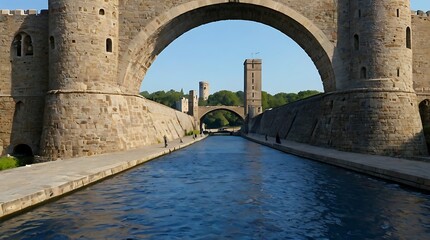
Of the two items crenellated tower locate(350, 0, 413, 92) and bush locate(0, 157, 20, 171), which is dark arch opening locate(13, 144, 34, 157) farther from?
crenellated tower locate(350, 0, 413, 92)

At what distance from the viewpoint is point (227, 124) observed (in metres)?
133

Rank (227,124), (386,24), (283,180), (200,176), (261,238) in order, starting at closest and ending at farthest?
1. (261,238)
2. (283,180)
3. (200,176)
4. (386,24)
5. (227,124)

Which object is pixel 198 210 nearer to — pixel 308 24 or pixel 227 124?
pixel 308 24

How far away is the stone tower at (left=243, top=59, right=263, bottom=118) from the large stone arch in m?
67.2

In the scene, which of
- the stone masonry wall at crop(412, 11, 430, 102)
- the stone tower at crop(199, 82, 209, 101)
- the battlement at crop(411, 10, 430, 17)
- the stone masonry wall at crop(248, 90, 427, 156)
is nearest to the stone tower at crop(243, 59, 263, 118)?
the battlement at crop(411, 10, 430, 17)

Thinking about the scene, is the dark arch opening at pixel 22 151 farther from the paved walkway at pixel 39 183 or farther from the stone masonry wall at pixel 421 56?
the stone masonry wall at pixel 421 56

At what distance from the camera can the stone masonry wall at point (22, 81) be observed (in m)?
23.3

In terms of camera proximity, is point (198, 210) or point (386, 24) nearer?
point (198, 210)

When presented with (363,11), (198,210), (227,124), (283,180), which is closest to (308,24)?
(363,11)

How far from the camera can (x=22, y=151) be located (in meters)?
24.2

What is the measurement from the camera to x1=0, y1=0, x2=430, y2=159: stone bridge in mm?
20828

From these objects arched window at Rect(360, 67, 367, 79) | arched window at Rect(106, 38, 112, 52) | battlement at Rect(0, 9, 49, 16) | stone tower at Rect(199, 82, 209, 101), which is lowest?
arched window at Rect(360, 67, 367, 79)

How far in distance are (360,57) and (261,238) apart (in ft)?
59.9

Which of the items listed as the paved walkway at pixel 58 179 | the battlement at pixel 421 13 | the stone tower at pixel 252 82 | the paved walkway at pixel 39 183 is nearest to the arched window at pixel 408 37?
the battlement at pixel 421 13
